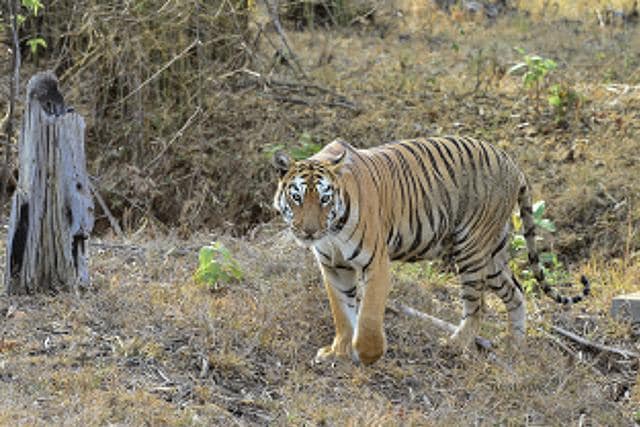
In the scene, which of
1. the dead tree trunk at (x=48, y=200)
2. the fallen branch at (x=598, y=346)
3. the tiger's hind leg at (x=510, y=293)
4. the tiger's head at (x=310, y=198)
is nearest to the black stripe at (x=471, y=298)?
the tiger's hind leg at (x=510, y=293)

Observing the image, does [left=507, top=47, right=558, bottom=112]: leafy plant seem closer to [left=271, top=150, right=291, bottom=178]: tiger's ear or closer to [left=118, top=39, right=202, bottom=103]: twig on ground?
[left=118, top=39, right=202, bottom=103]: twig on ground

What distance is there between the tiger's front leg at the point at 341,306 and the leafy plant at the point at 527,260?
2.33m

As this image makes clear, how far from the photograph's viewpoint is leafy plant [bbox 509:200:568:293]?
8070 mm

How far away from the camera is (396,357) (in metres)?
6.14

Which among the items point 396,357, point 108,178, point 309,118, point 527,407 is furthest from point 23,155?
point 309,118

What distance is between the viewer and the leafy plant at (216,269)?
21.5 feet

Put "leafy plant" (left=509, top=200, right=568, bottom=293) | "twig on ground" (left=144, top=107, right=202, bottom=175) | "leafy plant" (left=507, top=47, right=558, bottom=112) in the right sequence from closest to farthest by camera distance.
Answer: "leafy plant" (left=509, top=200, right=568, bottom=293)
"twig on ground" (left=144, top=107, right=202, bottom=175)
"leafy plant" (left=507, top=47, right=558, bottom=112)

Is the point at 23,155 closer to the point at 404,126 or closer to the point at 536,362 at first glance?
the point at 536,362

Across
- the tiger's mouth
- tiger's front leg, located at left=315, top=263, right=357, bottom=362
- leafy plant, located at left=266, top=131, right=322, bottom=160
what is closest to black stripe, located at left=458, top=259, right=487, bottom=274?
tiger's front leg, located at left=315, top=263, right=357, bottom=362

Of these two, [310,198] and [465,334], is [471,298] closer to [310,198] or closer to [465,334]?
[465,334]

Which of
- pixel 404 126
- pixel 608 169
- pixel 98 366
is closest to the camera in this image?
pixel 98 366

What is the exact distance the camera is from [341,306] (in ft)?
19.4

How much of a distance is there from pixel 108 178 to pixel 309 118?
2.20 metres

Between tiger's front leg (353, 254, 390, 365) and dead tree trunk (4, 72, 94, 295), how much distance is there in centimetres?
164
